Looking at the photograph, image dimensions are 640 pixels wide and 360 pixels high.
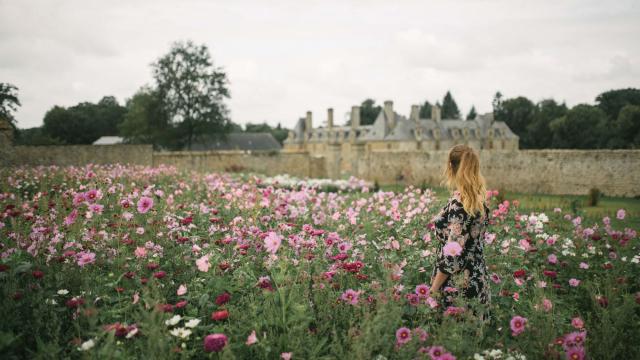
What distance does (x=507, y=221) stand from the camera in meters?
6.32

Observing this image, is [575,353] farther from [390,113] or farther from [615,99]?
[615,99]

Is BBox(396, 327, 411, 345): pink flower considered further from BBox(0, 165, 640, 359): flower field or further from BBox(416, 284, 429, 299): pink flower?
BBox(416, 284, 429, 299): pink flower

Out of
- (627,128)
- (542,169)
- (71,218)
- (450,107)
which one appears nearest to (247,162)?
(542,169)

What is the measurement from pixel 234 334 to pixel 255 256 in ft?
3.66

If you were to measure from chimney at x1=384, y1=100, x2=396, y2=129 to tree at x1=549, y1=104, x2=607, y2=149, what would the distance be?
755 inches

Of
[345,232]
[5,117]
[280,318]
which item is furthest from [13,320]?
[5,117]

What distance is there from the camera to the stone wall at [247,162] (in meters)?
21.3

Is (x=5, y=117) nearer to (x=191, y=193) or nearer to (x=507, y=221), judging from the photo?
(x=191, y=193)

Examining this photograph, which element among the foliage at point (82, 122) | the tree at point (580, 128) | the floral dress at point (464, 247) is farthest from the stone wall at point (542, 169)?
the foliage at point (82, 122)

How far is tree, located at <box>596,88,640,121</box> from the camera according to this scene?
57797 mm

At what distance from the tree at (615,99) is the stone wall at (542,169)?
45.2m

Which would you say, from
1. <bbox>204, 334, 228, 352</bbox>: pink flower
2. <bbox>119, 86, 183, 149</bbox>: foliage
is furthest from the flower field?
<bbox>119, 86, 183, 149</bbox>: foliage

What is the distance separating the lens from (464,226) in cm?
354

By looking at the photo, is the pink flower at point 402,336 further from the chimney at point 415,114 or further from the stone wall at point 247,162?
the chimney at point 415,114
